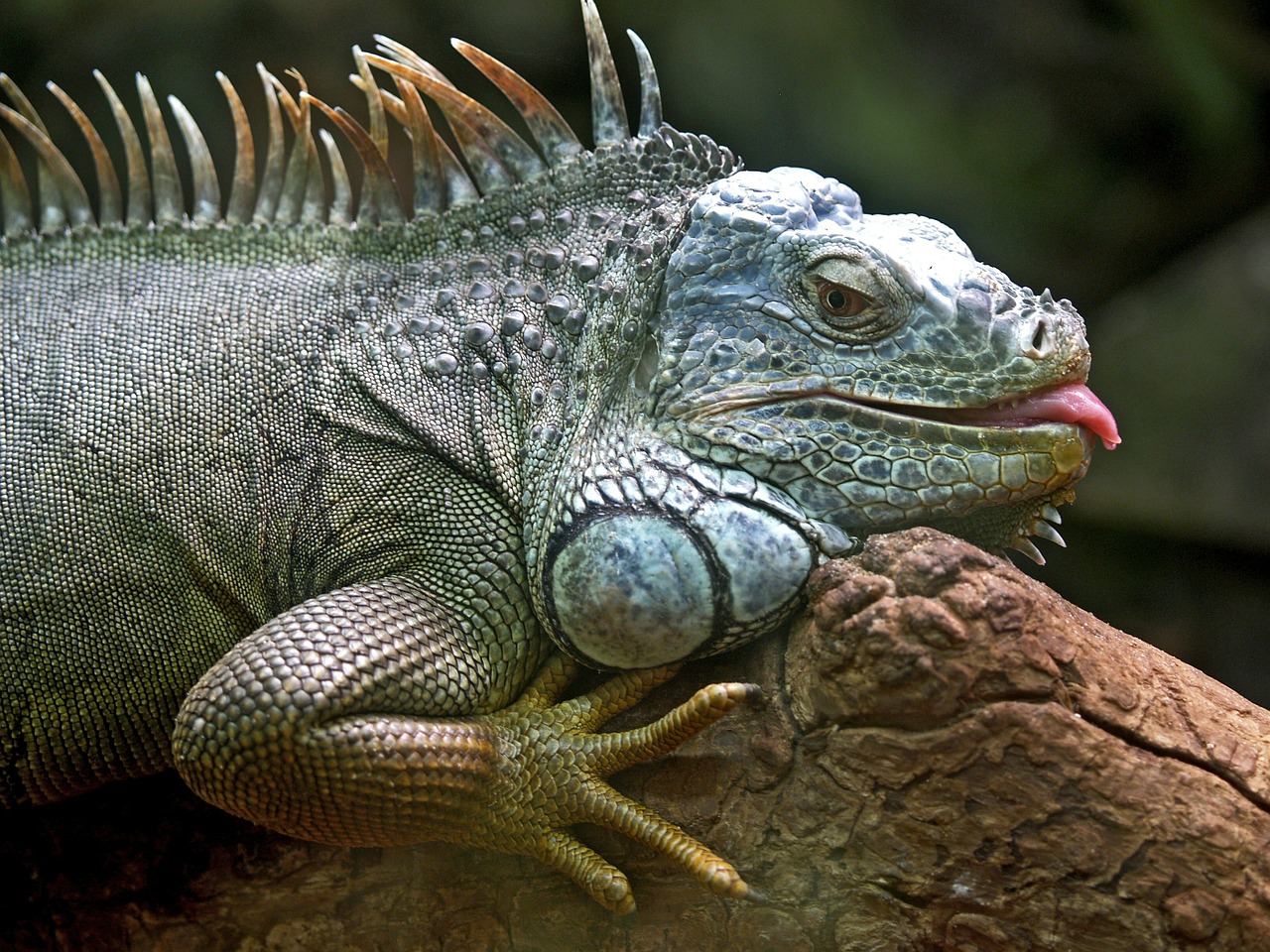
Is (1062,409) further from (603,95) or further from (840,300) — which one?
(603,95)

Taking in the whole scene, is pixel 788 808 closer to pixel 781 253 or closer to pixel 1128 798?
pixel 1128 798

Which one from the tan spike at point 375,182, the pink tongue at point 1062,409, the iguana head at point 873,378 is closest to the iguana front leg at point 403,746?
the iguana head at point 873,378

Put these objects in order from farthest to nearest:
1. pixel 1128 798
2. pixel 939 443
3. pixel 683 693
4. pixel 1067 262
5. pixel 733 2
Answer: pixel 1067 262 → pixel 733 2 → pixel 683 693 → pixel 939 443 → pixel 1128 798

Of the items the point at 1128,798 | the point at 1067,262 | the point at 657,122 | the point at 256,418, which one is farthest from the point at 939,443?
the point at 1067,262

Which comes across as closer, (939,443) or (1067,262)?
(939,443)

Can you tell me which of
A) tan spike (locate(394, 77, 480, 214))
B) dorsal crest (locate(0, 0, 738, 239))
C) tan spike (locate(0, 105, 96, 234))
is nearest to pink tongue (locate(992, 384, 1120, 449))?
dorsal crest (locate(0, 0, 738, 239))

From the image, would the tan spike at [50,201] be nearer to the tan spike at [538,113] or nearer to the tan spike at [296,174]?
the tan spike at [296,174]

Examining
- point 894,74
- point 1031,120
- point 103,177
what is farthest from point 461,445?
point 1031,120
